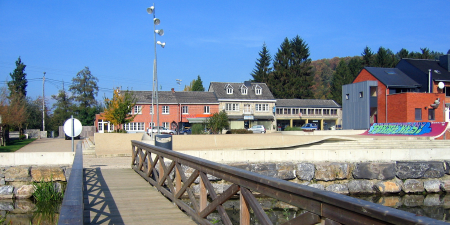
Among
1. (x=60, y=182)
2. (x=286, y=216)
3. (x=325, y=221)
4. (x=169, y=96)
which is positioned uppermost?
(x=169, y=96)

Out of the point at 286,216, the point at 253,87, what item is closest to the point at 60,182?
the point at 286,216

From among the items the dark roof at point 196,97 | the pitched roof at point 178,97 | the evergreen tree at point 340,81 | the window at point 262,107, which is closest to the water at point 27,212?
the pitched roof at point 178,97

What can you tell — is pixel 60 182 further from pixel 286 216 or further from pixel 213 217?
pixel 286 216

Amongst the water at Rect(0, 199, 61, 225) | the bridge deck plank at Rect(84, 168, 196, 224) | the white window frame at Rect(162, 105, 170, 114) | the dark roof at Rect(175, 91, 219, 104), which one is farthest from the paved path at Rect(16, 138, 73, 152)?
the dark roof at Rect(175, 91, 219, 104)

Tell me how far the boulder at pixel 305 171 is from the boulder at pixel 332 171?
28cm

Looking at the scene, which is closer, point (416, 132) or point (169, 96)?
point (416, 132)

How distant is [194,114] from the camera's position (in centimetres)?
5662

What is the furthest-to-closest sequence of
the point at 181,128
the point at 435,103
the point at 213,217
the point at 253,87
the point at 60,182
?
the point at 253,87
the point at 181,128
the point at 435,103
the point at 60,182
the point at 213,217

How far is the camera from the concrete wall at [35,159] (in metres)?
12.7

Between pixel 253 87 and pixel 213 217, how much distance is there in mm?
51634

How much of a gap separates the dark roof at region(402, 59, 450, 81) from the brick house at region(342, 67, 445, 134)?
1.80 m

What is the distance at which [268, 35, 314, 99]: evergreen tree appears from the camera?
7769cm

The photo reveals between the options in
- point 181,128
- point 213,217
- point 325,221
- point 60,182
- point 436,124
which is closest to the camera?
point 325,221

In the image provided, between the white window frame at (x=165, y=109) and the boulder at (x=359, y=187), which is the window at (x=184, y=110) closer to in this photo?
the white window frame at (x=165, y=109)
